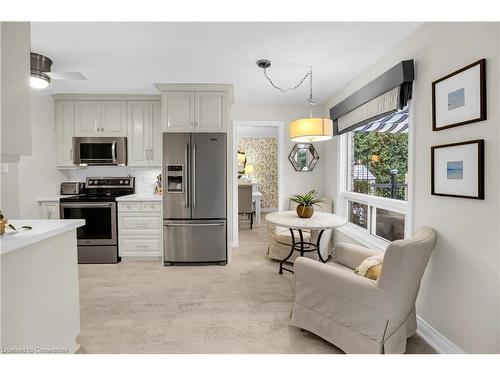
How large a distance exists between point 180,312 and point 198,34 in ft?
7.82

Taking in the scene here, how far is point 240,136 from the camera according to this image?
25.7ft

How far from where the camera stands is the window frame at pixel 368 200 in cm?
215

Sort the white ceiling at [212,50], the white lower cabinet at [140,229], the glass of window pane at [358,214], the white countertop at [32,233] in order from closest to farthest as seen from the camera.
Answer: the white countertop at [32,233] → the white ceiling at [212,50] → the glass of window pane at [358,214] → the white lower cabinet at [140,229]

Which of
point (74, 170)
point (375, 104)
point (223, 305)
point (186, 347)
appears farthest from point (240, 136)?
point (186, 347)

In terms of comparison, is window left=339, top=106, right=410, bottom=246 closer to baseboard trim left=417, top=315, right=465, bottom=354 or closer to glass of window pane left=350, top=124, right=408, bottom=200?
glass of window pane left=350, top=124, right=408, bottom=200

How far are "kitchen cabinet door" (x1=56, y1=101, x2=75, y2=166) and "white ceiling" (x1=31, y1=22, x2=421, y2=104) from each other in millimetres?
479

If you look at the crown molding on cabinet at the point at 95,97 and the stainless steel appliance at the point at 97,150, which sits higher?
the crown molding on cabinet at the point at 95,97

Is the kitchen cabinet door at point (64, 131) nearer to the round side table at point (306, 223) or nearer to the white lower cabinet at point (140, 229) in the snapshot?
the white lower cabinet at point (140, 229)

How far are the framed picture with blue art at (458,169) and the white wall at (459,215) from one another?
0.04m

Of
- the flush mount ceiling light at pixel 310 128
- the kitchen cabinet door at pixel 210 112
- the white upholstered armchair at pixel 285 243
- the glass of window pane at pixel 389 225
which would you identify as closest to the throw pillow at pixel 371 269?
the glass of window pane at pixel 389 225

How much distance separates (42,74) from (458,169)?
11.3 ft

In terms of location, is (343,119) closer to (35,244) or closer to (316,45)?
(316,45)

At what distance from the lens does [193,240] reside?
344 centimetres
